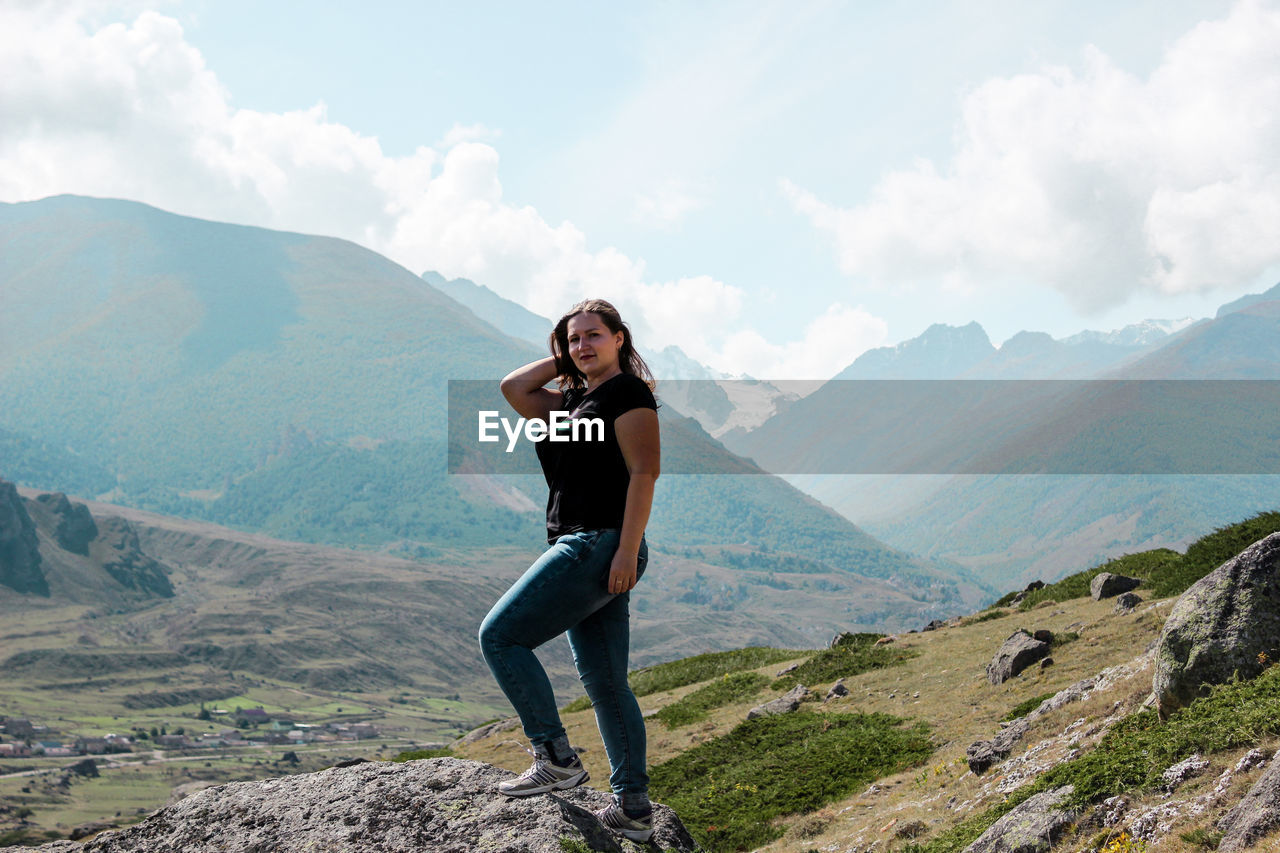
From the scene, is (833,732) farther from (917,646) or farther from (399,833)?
(399,833)

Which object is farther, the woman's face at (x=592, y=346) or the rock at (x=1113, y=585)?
the rock at (x=1113, y=585)

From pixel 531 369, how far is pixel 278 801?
14.6 feet

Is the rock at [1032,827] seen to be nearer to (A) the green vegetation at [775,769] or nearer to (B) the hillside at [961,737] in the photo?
(B) the hillside at [961,737]

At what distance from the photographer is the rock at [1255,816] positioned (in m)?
6.52

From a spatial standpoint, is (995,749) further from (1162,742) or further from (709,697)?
(709,697)

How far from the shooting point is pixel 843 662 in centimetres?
2400

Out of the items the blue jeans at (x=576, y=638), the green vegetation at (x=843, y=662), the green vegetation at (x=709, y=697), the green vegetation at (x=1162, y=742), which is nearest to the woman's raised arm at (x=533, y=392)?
the blue jeans at (x=576, y=638)

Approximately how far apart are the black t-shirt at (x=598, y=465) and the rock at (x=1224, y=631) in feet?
23.1

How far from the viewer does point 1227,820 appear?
7.02m

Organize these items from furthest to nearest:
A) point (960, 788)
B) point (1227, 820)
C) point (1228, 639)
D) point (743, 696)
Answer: point (743, 696), point (960, 788), point (1228, 639), point (1227, 820)

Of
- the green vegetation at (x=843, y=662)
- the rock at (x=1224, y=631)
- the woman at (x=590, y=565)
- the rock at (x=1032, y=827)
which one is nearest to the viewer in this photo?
the woman at (x=590, y=565)

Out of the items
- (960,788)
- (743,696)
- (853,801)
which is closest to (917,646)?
(743,696)

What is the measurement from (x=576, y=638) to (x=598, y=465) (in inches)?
58.6

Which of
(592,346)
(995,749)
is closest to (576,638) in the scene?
(592,346)
